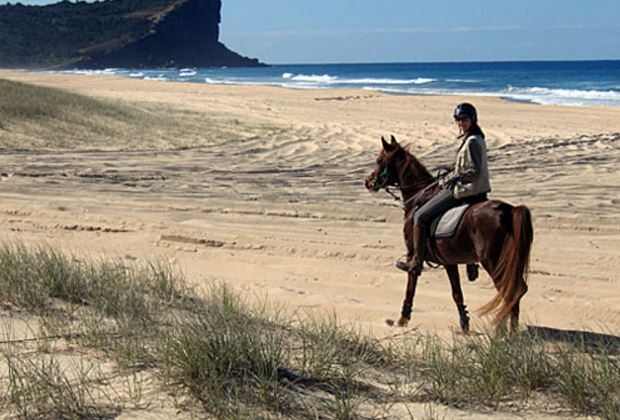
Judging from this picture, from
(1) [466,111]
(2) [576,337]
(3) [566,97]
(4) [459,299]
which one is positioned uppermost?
(3) [566,97]

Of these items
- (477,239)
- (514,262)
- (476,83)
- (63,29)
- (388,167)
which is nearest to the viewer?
(514,262)

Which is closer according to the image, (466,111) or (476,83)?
(466,111)

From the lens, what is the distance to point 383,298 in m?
8.39

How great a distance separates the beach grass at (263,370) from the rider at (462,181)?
135 cm

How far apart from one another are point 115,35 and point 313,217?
154m

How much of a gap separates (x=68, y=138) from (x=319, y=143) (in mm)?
6352

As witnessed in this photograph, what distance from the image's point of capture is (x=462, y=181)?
6.96 meters

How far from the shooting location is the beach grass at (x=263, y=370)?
440cm

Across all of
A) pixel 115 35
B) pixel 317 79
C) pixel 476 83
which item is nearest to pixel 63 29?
pixel 115 35

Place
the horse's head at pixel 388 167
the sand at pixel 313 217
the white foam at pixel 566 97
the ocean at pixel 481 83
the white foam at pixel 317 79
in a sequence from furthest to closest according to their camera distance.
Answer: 1. the white foam at pixel 317 79
2. the ocean at pixel 481 83
3. the white foam at pixel 566 97
4. the sand at pixel 313 217
5. the horse's head at pixel 388 167

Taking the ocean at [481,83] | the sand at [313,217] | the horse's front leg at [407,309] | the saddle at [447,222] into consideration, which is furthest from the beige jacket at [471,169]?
the ocean at [481,83]

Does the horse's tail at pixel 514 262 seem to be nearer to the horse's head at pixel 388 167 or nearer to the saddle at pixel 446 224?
the saddle at pixel 446 224

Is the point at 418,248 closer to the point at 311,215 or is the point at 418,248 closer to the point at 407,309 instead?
the point at 407,309

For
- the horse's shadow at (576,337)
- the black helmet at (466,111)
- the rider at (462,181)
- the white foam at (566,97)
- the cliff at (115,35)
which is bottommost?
the horse's shadow at (576,337)
